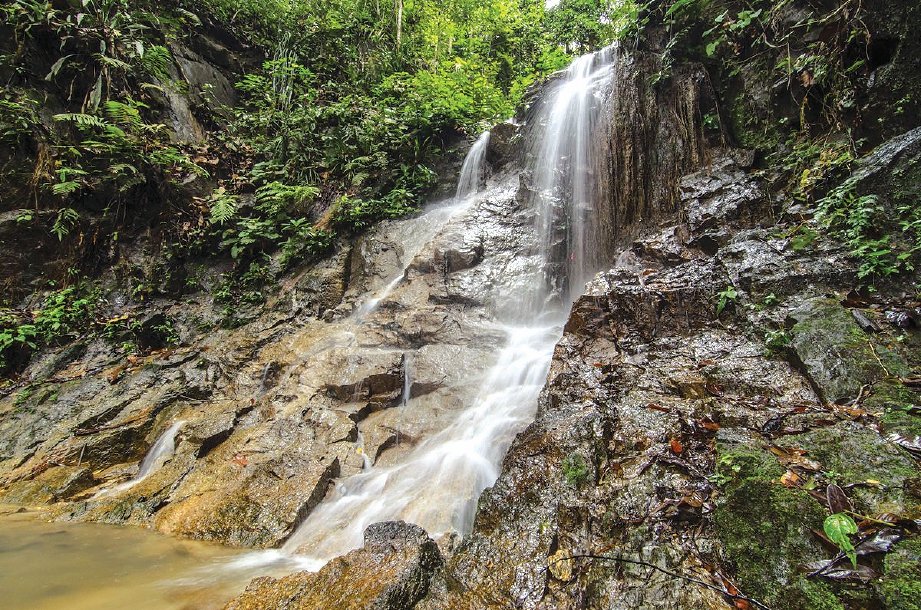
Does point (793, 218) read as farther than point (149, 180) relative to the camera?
No

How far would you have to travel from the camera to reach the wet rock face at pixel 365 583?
2.18 m

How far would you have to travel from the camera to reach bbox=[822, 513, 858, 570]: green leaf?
1.65 m

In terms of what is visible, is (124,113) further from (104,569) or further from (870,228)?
(870,228)

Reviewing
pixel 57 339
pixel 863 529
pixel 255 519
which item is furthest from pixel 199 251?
pixel 863 529

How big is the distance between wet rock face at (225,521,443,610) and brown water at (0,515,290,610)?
49 centimetres

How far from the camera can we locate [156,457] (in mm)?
5570

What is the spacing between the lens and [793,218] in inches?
164

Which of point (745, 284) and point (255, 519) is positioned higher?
point (745, 284)

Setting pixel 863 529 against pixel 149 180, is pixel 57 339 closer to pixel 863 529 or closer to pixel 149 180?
pixel 149 180

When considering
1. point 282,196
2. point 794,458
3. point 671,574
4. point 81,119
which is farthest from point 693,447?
point 81,119

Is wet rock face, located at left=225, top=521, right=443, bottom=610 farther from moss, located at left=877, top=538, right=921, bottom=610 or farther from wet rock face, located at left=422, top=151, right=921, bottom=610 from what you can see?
moss, located at left=877, top=538, right=921, bottom=610

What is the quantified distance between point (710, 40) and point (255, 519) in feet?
28.6

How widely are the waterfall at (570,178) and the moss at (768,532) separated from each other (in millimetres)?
4835

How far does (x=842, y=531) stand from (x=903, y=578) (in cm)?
21
